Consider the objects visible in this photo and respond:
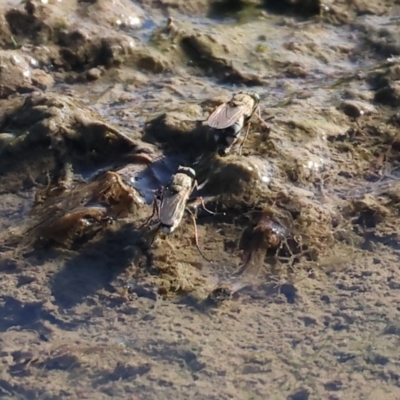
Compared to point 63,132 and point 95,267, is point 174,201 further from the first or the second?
point 63,132

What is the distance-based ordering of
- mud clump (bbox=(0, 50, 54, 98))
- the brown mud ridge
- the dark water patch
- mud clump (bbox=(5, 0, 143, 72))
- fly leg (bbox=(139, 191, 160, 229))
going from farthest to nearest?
mud clump (bbox=(5, 0, 143, 72)) < mud clump (bbox=(0, 50, 54, 98)) < fly leg (bbox=(139, 191, 160, 229)) < the dark water patch < the brown mud ridge

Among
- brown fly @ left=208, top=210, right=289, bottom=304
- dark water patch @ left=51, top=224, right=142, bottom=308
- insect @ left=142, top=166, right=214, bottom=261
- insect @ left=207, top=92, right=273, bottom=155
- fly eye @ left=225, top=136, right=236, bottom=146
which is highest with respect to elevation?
insect @ left=207, top=92, right=273, bottom=155

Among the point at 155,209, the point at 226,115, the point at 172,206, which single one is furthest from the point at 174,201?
the point at 226,115

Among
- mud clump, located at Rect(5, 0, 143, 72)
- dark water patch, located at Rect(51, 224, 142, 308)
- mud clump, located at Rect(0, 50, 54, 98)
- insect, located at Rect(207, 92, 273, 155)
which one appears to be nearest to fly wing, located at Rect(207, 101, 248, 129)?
insect, located at Rect(207, 92, 273, 155)

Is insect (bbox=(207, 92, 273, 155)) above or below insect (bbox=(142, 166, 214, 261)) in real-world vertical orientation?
above

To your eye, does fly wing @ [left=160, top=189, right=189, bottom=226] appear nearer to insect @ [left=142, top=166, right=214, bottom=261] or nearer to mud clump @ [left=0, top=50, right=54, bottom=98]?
insect @ [left=142, top=166, right=214, bottom=261]

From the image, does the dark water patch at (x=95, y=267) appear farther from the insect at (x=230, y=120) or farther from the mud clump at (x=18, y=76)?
the mud clump at (x=18, y=76)

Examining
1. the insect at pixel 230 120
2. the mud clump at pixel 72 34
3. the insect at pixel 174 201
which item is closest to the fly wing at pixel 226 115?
the insect at pixel 230 120

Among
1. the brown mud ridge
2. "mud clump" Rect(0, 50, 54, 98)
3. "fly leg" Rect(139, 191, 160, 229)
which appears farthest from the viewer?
"mud clump" Rect(0, 50, 54, 98)
